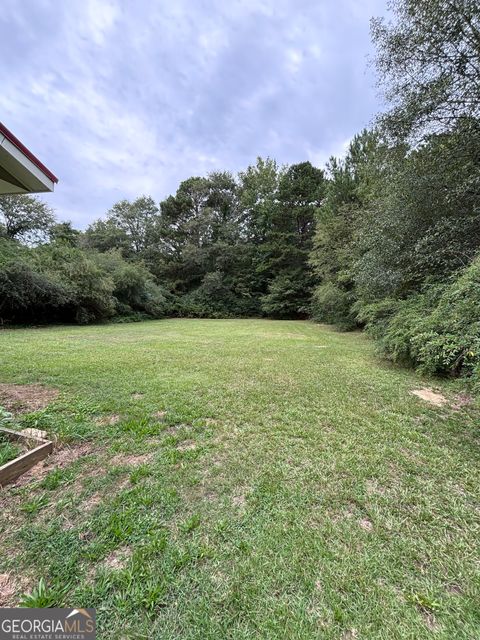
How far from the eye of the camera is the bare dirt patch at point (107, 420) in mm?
2634

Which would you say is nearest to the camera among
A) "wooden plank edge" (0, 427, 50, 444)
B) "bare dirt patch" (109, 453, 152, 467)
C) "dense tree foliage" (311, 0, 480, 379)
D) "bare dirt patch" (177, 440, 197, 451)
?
"bare dirt patch" (109, 453, 152, 467)

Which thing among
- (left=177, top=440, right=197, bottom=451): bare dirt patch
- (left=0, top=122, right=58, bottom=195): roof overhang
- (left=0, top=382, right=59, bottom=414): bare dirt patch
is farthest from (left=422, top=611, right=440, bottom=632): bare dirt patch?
(left=0, top=122, right=58, bottom=195): roof overhang

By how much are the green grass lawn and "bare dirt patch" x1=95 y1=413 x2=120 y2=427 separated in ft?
0.07

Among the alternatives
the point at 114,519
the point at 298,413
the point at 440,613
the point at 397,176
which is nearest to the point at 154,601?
the point at 114,519

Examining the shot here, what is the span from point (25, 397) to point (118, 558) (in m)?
2.85

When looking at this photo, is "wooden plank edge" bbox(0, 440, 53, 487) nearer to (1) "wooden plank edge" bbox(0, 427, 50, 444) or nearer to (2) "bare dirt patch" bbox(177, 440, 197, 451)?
(1) "wooden plank edge" bbox(0, 427, 50, 444)

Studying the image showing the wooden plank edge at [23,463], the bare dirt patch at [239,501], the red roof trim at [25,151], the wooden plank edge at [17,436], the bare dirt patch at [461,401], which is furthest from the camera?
the bare dirt patch at [461,401]

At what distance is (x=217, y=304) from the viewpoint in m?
20.3

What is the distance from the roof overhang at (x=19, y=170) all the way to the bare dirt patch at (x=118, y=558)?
3.56 meters

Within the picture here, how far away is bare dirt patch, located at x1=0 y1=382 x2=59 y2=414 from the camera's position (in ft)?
9.58

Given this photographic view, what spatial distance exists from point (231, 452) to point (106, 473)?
97 centimetres

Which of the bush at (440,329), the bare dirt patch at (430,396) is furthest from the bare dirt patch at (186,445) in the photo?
the bare dirt patch at (430,396)

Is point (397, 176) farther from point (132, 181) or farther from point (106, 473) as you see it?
point (132, 181)

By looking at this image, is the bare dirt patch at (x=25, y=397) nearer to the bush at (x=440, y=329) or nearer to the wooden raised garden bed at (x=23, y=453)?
the wooden raised garden bed at (x=23, y=453)
